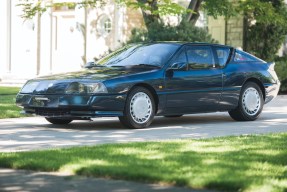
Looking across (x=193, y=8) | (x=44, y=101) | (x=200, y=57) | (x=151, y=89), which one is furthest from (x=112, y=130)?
(x=193, y=8)

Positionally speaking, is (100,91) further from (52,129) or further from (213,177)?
(213,177)

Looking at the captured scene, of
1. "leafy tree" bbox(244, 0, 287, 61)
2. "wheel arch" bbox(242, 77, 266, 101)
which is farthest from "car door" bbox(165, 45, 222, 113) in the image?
"leafy tree" bbox(244, 0, 287, 61)

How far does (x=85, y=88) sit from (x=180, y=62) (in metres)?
1.88

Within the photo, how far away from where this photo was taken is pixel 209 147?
8.17m

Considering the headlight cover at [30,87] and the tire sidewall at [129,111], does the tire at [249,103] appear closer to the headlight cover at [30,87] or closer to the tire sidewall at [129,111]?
A: the tire sidewall at [129,111]

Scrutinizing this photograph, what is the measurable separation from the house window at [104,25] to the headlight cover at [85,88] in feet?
55.9

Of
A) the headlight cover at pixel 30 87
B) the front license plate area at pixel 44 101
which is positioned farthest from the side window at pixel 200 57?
the headlight cover at pixel 30 87

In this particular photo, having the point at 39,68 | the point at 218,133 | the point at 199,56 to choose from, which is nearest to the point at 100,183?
the point at 218,133

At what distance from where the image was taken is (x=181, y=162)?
6.85 m

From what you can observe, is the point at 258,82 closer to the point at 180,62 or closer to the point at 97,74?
the point at 180,62

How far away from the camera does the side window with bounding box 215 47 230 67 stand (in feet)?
40.9

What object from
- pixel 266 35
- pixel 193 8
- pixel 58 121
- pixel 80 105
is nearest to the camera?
pixel 80 105

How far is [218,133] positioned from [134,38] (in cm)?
990

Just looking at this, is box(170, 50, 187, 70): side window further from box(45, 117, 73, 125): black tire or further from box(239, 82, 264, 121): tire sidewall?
box(45, 117, 73, 125): black tire
